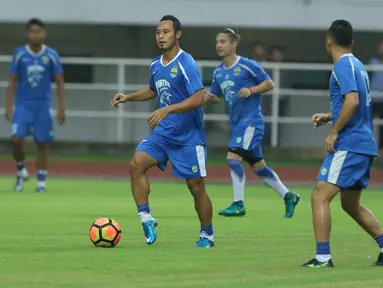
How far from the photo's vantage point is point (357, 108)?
10.9 metres

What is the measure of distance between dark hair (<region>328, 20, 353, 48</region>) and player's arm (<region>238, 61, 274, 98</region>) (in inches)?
209

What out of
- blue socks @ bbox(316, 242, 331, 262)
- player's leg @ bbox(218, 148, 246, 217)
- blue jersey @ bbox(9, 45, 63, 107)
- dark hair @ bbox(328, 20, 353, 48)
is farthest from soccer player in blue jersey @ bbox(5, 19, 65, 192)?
blue socks @ bbox(316, 242, 331, 262)

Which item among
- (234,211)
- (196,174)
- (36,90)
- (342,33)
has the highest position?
(342,33)

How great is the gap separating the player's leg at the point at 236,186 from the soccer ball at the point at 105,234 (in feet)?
13.9

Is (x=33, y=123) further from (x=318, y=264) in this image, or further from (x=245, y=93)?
(x=318, y=264)

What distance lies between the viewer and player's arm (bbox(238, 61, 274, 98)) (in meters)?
16.3

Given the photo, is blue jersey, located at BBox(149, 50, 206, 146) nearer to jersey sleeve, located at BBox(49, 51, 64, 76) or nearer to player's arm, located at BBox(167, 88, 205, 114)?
player's arm, located at BBox(167, 88, 205, 114)

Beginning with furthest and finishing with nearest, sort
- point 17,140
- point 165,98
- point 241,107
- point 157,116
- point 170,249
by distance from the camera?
1. point 17,140
2. point 241,107
3. point 165,98
4. point 170,249
5. point 157,116

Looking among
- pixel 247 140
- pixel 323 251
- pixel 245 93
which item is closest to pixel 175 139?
pixel 323 251

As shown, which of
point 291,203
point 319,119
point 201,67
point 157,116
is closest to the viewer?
point 319,119

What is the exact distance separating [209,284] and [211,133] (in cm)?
1952

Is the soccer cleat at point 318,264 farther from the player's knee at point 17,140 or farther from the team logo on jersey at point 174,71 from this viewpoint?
the player's knee at point 17,140

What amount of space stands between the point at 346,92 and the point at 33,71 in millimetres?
9790

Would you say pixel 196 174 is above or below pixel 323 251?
above
